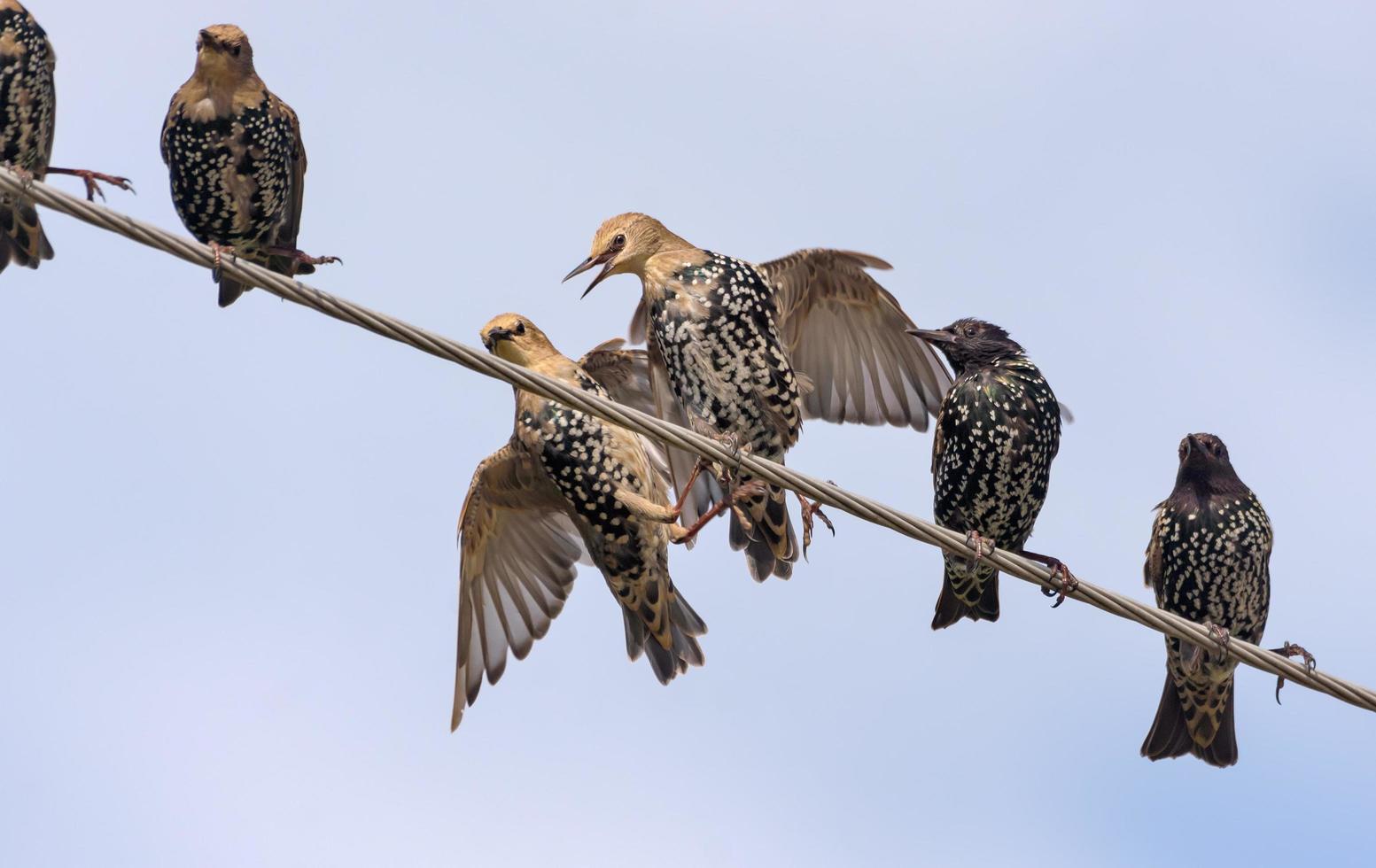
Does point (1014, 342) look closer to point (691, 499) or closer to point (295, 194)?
point (691, 499)

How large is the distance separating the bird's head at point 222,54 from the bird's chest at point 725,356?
2038 millimetres

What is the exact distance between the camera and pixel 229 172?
28.6 feet

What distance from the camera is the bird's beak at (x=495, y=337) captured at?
865cm

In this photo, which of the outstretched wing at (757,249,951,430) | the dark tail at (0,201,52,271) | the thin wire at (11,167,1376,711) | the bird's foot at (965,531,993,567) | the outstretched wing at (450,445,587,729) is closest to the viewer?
the thin wire at (11,167,1376,711)

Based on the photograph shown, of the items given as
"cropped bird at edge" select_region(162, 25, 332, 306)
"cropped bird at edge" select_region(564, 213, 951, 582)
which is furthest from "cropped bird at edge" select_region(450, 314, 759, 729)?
"cropped bird at edge" select_region(162, 25, 332, 306)

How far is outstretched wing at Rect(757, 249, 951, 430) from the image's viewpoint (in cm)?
946

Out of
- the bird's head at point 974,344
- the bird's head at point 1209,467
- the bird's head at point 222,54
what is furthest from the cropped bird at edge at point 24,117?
the bird's head at point 1209,467

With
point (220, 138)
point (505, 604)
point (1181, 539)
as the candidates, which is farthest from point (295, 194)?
point (1181, 539)

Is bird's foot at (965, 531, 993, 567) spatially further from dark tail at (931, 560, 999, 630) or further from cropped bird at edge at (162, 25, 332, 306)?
cropped bird at edge at (162, 25, 332, 306)

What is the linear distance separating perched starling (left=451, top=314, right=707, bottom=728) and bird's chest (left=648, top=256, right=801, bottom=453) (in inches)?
14.1

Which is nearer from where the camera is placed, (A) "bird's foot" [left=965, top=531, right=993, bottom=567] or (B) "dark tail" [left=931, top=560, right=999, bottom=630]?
(A) "bird's foot" [left=965, top=531, right=993, bottom=567]

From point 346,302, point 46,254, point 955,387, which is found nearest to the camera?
point 346,302

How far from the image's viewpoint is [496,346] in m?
8.70

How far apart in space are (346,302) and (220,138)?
320 centimetres
